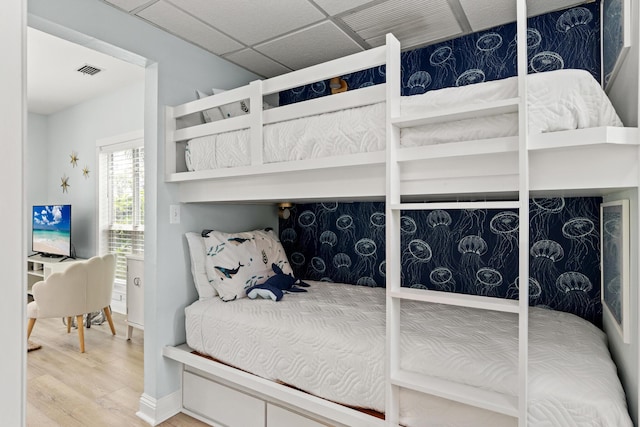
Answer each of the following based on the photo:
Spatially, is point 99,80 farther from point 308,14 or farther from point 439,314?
point 439,314

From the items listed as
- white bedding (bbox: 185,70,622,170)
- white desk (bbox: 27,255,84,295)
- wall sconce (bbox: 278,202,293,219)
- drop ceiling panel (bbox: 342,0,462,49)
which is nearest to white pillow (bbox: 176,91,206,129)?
white bedding (bbox: 185,70,622,170)

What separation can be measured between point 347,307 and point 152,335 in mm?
1239

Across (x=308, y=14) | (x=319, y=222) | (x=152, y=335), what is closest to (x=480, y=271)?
(x=319, y=222)

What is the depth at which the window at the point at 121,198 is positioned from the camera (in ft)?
13.9

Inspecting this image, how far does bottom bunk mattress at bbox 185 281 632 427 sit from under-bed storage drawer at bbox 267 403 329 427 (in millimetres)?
166

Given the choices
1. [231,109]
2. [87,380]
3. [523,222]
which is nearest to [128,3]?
[231,109]

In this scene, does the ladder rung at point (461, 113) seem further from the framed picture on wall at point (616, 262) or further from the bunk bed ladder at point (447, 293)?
the framed picture on wall at point (616, 262)

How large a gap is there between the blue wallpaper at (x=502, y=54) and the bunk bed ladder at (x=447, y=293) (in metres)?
1.20

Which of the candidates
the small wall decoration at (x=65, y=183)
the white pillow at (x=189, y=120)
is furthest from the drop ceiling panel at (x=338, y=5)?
the small wall decoration at (x=65, y=183)

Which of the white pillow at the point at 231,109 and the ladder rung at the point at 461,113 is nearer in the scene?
the ladder rung at the point at 461,113

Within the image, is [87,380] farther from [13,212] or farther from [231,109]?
[13,212]

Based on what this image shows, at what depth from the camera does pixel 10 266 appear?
0.44m

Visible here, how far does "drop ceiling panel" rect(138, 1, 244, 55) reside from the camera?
2201 mm

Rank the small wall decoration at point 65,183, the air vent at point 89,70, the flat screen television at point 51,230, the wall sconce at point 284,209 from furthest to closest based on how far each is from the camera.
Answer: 1. the small wall decoration at point 65,183
2. the flat screen television at point 51,230
3. the air vent at point 89,70
4. the wall sconce at point 284,209
